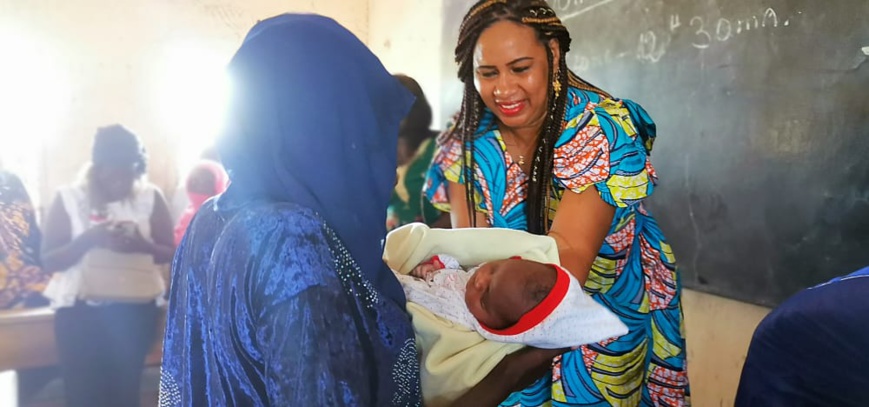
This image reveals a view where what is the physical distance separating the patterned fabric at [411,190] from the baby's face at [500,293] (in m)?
1.38

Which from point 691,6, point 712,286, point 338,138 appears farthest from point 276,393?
point 691,6

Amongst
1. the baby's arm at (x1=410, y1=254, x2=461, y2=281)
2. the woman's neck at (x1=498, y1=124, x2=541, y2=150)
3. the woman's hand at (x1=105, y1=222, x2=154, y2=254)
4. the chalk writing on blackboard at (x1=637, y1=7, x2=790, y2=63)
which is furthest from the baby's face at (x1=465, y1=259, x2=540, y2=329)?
the woman's hand at (x1=105, y1=222, x2=154, y2=254)

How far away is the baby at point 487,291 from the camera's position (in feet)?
3.93

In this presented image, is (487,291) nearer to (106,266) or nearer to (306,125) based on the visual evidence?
(306,125)

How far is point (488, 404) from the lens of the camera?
47.6 inches

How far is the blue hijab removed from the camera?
0.96 m

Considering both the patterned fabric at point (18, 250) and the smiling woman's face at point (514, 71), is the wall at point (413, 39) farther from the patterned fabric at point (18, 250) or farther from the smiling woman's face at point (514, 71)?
the smiling woman's face at point (514, 71)

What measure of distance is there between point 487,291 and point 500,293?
47mm

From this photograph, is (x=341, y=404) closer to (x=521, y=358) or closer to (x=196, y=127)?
(x=521, y=358)

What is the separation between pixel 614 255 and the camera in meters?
1.58

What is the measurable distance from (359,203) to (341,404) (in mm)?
299

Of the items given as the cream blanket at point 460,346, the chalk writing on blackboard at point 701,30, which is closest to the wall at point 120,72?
the chalk writing on blackboard at point 701,30

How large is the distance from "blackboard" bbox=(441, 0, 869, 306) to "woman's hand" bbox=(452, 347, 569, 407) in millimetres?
1070

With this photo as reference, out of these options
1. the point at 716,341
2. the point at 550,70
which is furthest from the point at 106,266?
the point at 716,341
